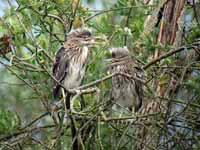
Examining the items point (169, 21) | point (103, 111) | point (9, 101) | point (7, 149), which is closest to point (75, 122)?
point (103, 111)

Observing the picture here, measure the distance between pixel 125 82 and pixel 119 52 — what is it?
15.4 inches

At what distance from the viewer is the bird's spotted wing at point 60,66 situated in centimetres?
467

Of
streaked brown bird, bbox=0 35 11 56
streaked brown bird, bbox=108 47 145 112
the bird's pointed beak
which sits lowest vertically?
streaked brown bird, bbox=108 47 145 112

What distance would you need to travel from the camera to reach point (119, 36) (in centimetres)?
445

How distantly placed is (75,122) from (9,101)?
9.52 ft

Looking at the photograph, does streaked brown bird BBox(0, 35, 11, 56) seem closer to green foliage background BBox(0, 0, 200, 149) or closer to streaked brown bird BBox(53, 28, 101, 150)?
green foliage background BBox(0, 0, 200, 149)

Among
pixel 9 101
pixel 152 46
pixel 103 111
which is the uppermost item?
pixel 152 46

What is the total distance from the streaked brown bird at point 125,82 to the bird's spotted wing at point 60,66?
0.40 metres

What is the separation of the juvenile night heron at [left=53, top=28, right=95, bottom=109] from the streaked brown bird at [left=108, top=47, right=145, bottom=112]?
247 mm

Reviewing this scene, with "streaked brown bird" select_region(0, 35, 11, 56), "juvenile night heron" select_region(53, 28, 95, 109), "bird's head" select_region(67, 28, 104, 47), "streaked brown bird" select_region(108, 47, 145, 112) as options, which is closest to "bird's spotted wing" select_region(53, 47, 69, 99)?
"juvenile night heron" select_region(53, 28, 95, 109)

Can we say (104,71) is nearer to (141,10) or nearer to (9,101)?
(141,10)

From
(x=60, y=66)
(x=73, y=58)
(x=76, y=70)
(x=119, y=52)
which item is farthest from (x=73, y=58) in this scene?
(x=119, y=52)

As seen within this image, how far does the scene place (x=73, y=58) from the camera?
5.43 metres

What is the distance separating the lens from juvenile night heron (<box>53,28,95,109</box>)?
509 cm
